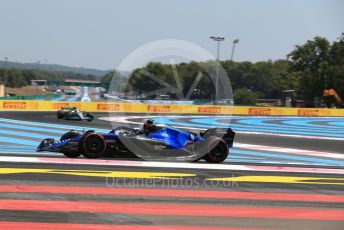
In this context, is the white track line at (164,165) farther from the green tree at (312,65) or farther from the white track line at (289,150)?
the green tree at (312,65)

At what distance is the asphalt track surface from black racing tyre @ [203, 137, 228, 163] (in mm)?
386

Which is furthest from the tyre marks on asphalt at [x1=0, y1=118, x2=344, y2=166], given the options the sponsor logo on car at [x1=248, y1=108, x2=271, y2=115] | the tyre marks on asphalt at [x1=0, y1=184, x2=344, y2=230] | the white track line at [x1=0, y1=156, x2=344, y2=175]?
the sponsor logo on car at [x1=248, y1=108, x2=271, y2=115]

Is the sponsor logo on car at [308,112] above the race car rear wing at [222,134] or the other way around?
the other way around

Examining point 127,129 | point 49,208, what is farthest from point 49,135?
point 49,208

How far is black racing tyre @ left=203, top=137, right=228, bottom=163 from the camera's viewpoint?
1198 centimetres

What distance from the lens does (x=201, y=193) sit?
767cm

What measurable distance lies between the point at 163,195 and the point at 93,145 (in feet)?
14.8

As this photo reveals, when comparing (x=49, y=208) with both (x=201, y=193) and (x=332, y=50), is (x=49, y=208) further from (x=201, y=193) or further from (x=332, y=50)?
(x=332, y=50)

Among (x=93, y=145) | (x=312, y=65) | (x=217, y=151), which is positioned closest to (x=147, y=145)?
(x=93, y=145)

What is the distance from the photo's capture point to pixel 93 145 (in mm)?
11523

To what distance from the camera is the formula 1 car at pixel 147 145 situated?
1155 centimetres

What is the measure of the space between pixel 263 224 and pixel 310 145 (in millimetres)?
14203

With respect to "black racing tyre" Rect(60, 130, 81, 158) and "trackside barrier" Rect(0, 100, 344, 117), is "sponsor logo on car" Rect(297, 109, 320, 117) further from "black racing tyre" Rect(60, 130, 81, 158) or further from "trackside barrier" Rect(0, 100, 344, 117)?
"black racing tyre" Rect(60, 130, 81, 158)

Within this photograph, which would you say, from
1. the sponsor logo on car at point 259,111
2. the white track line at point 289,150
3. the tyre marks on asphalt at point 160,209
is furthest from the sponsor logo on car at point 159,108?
the tyre marks on asphalt at point 160,209
